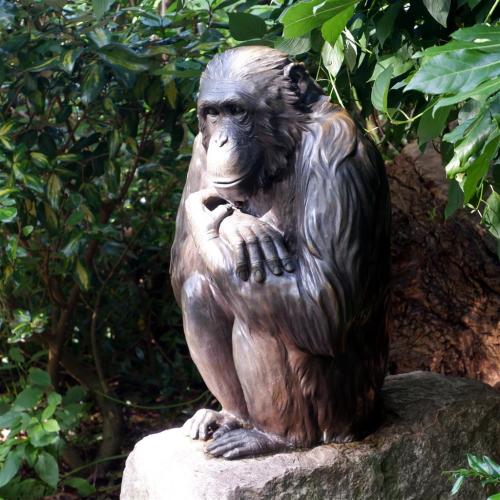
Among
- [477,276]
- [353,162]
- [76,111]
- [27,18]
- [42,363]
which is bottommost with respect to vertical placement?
[42,363]

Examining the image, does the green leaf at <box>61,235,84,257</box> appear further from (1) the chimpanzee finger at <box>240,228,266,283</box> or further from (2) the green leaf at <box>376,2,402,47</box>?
(2) the green leaf at <box>376,2,402,47</box>

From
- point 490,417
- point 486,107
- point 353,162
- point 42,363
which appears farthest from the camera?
point 42,363

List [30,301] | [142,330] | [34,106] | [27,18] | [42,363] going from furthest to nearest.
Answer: [142,330], [42,363], [30,301], [34,106], [27,18]

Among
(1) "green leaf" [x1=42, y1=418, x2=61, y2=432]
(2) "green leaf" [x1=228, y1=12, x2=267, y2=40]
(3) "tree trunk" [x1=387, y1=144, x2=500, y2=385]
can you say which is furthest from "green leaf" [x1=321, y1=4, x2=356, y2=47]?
(1) "green leaf" [x1=42, y1=418, x2=61, y2=432]

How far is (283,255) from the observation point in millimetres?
1996

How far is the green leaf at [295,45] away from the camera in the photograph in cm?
219

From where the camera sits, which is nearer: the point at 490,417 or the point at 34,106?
the point at 490,417

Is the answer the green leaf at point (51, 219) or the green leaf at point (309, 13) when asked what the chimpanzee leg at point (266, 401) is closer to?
the green leaf at point (309, 13)

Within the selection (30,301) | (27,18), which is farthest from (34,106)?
(30,301)

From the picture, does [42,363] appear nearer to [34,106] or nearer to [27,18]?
[34,106]

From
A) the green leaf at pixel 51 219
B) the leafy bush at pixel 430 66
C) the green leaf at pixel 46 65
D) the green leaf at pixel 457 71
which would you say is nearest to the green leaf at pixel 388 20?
the leafy bush at pixel 430 66

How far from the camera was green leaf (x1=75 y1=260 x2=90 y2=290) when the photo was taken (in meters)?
2.99

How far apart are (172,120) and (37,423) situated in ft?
3.74

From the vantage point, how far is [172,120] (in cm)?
308
